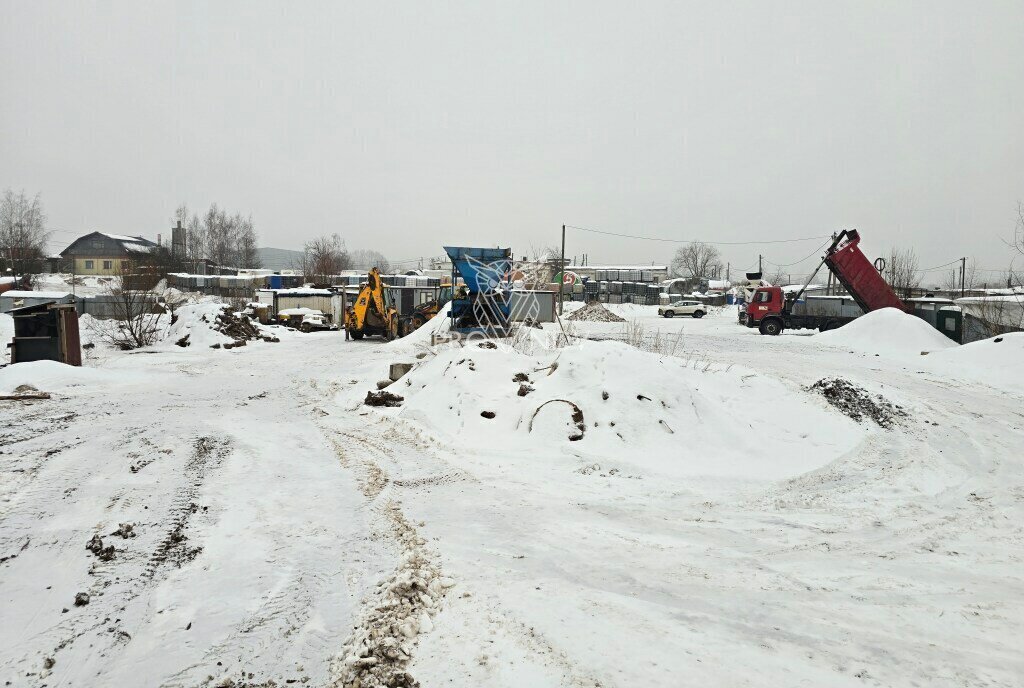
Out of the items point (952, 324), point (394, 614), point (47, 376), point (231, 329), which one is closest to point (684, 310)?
point (952, 324)

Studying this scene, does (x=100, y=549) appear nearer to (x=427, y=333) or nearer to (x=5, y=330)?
(x=427, y=333)

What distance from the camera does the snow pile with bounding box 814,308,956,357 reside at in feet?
64.6

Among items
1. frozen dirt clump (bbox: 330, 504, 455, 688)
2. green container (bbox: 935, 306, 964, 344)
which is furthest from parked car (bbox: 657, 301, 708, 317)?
frozen dirt clump (bbox: 330, 504, 455, 688)

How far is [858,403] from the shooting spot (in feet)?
31.7

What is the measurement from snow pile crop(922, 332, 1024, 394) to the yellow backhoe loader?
62.3 ft

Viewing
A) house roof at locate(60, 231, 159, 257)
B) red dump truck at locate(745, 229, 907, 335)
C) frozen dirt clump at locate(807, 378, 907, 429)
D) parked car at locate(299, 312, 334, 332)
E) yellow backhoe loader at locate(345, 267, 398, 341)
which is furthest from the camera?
house roof at locate(60, 231, 159, 257)

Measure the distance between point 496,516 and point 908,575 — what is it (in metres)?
3.54

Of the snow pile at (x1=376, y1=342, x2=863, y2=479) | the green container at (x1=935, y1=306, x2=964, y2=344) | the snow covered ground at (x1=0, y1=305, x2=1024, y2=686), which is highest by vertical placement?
the green container at (x1=935, y1=306, x2=964, y2=344)

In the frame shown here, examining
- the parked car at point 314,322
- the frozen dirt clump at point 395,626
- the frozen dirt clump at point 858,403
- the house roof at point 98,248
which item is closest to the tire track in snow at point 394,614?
the frozen dirt clump at point 395,626

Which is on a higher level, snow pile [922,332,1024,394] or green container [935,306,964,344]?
green container [935,306,964,344]

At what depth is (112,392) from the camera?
38.7 feet

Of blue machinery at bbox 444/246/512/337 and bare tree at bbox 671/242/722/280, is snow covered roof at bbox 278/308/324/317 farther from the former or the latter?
bare tree at bbox 671/242/722/280

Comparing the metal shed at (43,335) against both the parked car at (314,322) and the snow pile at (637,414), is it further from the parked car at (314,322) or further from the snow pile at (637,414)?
the parked car at (314,322)

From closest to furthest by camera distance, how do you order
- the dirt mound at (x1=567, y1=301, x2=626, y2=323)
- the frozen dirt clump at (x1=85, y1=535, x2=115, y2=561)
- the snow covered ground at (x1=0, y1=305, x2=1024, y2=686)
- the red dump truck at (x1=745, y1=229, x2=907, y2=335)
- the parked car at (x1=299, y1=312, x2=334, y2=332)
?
the snow covered ground at (x1=0, y1=305, x2=1024, y2=686) → the frozen dirt clump at (x1=85, y1=535, x2=115, y2=561) → the red dump truck at (x1=745, y1=229, x2=907, y2=335) → the parked car at (x1=299, y1=312, x2=334, y2=332) → the dirt mound at (x1=567, y1=301, x2=626, y2=323)
